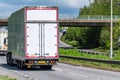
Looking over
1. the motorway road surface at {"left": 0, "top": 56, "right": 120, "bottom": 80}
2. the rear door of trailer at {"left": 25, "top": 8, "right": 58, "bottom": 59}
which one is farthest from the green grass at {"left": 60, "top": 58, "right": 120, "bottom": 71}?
the rear door of trailer at {"left": 25, "top": 8, "right": 58, "bottom": 59}

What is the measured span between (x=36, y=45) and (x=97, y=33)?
95070 millimetres

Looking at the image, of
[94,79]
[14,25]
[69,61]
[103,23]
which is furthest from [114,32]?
[94,79]

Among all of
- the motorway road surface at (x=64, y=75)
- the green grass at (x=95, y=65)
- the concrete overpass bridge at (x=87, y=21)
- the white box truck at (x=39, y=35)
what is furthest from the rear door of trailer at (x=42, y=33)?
the concrete overpass bridge at (x=87, y=21)

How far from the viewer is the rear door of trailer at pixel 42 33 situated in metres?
33.7

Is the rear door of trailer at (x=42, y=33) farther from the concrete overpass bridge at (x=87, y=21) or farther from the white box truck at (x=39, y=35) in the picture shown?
the concrete overpass bridge at (x=87, y=21)

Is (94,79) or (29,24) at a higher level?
(29,24)

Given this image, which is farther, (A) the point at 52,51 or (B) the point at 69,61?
(B) the point at 69,61

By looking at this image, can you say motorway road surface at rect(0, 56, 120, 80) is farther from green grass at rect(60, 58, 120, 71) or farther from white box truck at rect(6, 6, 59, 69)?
green grass at rect(60, 58, 120, 71)

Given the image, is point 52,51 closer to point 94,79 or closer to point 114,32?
point 94,79

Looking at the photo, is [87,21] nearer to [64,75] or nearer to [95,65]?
[95,65]

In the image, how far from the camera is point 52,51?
33750mm

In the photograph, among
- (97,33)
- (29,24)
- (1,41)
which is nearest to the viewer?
(29,24)

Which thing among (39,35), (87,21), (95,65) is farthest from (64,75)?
(87,21)

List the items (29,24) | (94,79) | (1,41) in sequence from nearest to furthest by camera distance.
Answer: (94,79) → (29,24) → (1,41)
